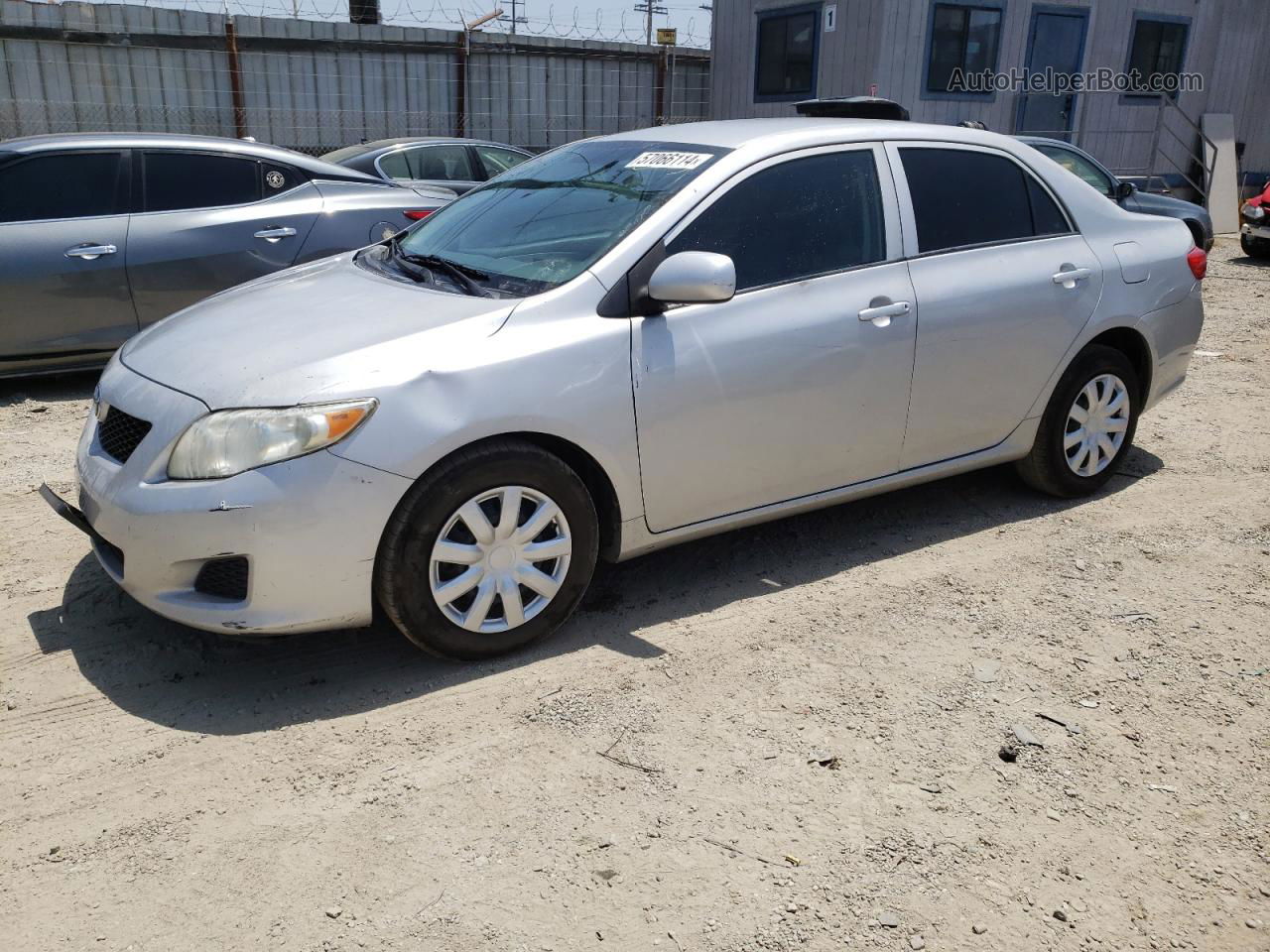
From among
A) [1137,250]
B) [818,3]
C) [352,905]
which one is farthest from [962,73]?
[352,905]

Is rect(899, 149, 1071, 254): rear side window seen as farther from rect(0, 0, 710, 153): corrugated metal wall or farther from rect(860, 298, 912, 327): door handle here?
rect(0, 0, 710, 153): corrugated metal wall

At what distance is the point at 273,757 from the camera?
3.10 metres

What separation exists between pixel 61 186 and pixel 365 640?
166 inches

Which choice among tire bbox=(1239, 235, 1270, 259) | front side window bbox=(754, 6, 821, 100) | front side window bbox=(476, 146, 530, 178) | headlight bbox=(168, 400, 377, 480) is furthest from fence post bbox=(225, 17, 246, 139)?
tire bbox=(1239, 235, 1270, 259)

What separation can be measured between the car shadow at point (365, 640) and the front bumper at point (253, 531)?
0.94 ft

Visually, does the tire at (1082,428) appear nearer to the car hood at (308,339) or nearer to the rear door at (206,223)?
the car hood at (308,339)

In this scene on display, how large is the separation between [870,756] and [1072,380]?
8.21 feet

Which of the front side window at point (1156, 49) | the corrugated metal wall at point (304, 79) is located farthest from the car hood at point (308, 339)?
the front side window at point (1156, 49)

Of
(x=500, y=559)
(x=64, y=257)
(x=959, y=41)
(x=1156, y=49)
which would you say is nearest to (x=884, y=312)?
(x=500, y=559)

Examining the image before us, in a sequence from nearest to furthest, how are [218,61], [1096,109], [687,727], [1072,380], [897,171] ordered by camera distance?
[687,727] < [897,171] < [1072,380] < [218,61] < [1096,109]

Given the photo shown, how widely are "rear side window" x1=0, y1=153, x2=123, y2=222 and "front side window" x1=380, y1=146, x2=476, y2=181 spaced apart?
10.9ft

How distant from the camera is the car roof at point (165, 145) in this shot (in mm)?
6414

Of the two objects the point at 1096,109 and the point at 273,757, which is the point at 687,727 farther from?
the point at 1096,109

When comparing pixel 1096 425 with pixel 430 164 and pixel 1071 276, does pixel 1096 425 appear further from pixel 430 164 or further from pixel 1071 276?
pixel 430 164
